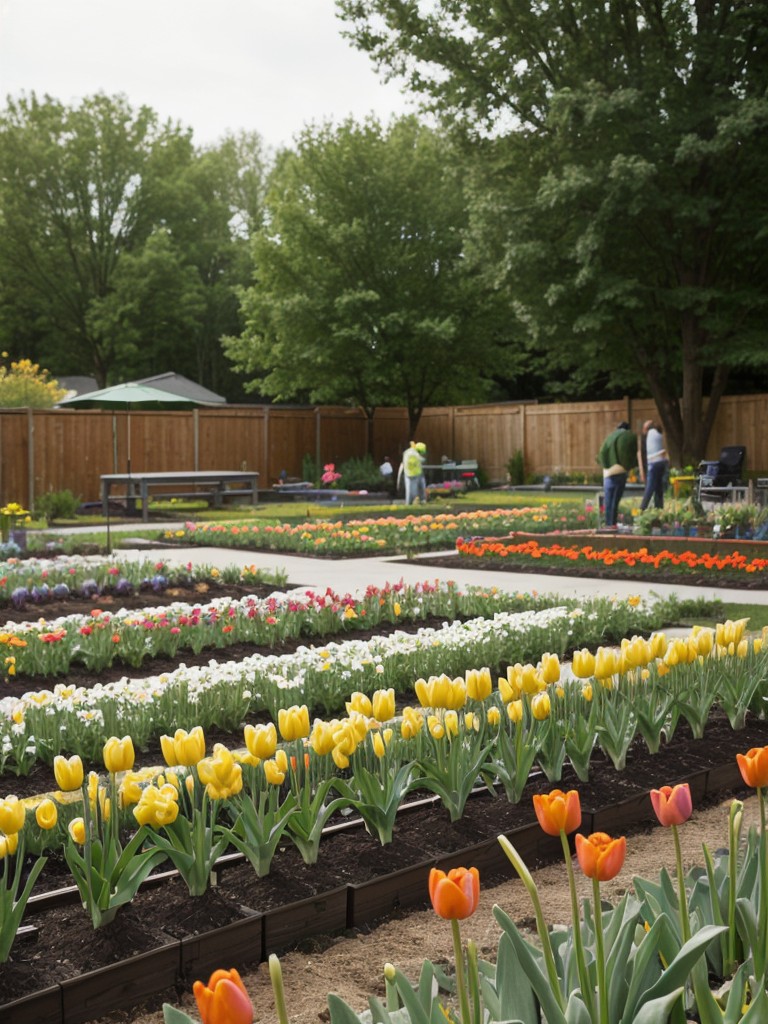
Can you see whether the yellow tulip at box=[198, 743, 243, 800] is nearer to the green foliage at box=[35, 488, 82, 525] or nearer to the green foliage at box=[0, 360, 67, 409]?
the green foliage at box=[35, 488, 82, 525]

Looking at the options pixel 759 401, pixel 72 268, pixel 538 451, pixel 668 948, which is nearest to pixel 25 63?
pixel 72 268

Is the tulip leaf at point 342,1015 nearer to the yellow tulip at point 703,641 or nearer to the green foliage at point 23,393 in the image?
the yellow tulip at point 703,641

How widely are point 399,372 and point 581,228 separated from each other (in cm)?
913

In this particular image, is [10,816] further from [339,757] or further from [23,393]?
[23,393]

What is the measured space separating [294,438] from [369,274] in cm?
559

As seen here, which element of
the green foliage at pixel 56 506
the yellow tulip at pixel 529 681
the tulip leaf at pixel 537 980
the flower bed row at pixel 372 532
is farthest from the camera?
the green foliage at pixel 56 506

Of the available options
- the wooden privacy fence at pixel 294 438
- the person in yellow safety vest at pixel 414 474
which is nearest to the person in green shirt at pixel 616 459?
the person in yellow safety vest at pixel 414 474

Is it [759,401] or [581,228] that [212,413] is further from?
[759,401]

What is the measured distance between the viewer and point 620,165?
74.4 ft

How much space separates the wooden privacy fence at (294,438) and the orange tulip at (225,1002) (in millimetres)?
23286

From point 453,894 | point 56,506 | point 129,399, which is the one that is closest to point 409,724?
point 453,894

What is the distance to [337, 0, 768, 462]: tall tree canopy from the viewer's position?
24.2 meters

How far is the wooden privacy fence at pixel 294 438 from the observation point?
26.0 metres

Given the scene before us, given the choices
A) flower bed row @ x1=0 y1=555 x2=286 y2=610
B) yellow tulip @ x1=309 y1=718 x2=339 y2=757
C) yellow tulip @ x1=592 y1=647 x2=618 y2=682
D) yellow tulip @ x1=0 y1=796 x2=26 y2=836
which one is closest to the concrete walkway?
flower bed row @ x1=0 y1=555 x2=286 y2=610
